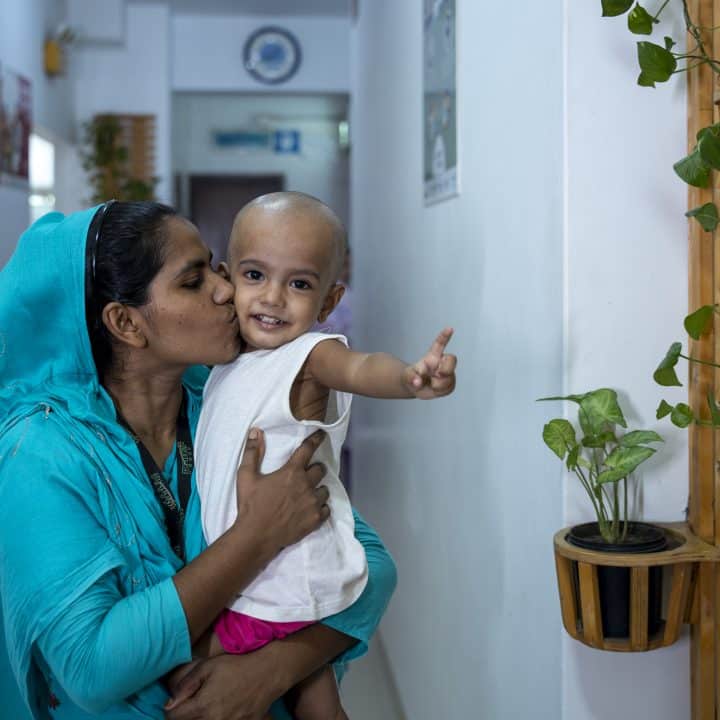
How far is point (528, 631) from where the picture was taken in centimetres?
163

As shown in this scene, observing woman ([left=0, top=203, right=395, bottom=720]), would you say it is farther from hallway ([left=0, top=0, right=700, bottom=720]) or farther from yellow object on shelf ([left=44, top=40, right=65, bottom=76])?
yellow object on shelf ([left=44, top=40, right=65, bottom=76])

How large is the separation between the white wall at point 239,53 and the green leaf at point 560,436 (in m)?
→ 6.58

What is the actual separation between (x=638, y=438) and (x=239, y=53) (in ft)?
22.3

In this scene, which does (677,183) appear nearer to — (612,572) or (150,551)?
(612,572)

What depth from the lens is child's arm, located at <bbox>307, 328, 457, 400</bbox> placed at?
1072 mm

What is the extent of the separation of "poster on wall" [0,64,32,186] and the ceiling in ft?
5.80

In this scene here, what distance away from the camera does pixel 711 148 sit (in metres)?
1.11

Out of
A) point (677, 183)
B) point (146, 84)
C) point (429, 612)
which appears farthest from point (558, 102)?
point (146, 84)

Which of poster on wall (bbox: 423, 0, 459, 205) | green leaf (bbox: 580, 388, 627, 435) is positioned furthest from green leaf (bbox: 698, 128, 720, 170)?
poster on wall (bbox: 423, 0, 459, 205)

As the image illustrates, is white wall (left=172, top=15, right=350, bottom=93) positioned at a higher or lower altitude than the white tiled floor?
higher

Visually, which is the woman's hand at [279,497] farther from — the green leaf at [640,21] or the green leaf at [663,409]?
the green leaf at [640,21]

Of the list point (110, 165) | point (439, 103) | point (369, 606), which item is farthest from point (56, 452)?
point (110, 165)

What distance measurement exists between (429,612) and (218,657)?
128cm

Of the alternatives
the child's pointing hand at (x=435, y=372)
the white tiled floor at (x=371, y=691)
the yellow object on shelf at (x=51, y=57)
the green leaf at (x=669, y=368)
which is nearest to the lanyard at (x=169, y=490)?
the child's pointing hand at (x=435, y=372)
